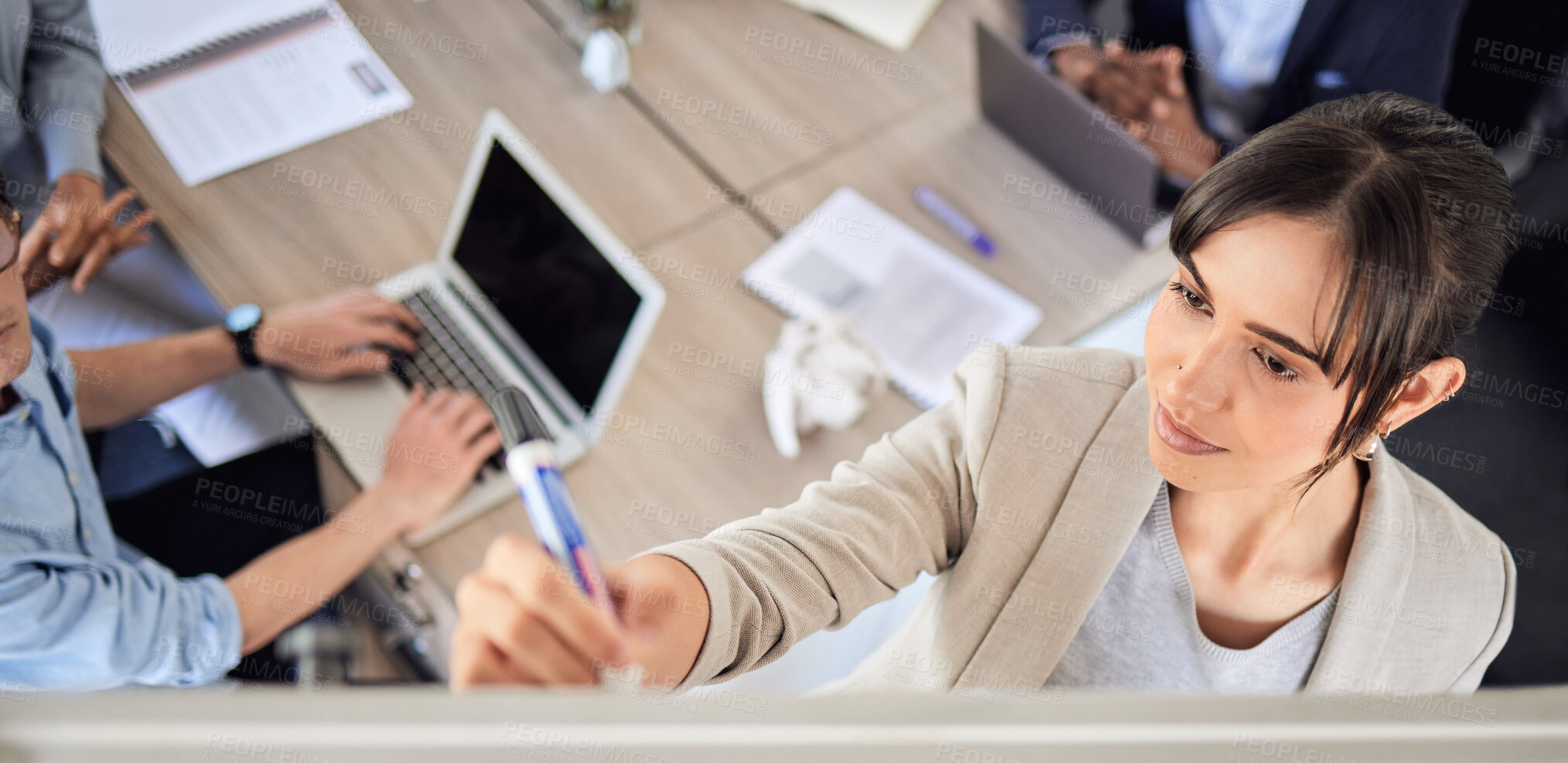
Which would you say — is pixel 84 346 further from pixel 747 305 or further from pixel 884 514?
pixel 884 514

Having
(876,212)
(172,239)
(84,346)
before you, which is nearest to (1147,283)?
(876,212)

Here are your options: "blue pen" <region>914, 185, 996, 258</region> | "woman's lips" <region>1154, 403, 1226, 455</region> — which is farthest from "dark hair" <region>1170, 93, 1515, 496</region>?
"blue pen" <region>914, 185, 996, 258</region>

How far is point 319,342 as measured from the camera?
4.57 feet

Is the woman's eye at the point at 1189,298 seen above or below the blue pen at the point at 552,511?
below

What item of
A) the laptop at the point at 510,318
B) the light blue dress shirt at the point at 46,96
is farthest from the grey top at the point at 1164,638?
the light blue dress shirt at the point at 46,96

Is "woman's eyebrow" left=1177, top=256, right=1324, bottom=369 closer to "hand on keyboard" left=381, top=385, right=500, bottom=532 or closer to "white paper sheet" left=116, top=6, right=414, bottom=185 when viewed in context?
"hand on keyboard" left=381, top=385, right=500, bottom=532

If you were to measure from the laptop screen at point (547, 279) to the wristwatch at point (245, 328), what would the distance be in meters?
0.32

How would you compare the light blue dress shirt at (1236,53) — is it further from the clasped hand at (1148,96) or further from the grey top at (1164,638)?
the grey top at (1164,638)

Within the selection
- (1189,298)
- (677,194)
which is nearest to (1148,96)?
(677,194)

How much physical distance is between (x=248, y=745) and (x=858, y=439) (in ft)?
4.02

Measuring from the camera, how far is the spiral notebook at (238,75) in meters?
1.63

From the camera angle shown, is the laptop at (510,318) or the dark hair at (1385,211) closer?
the dark hair at (1385,211)

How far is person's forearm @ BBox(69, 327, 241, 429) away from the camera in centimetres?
143

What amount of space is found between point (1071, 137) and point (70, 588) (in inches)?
61.1
